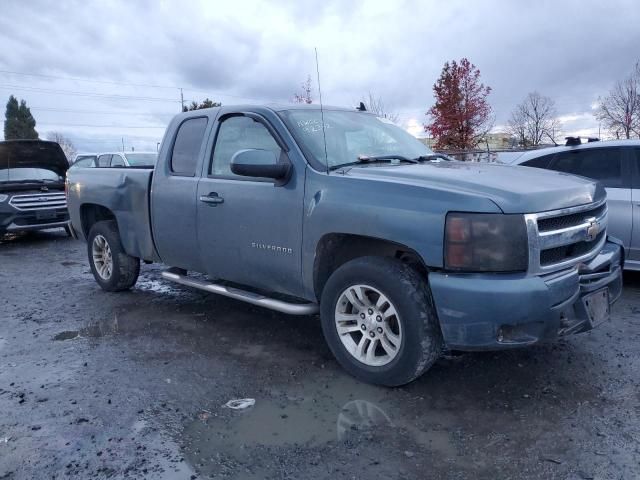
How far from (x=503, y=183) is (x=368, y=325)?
126cm

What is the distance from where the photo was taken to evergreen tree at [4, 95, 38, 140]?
172ft

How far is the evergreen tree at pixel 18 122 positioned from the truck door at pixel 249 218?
55553mm

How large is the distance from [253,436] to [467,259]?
1585 mm

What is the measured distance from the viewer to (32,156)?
11164 millimetres

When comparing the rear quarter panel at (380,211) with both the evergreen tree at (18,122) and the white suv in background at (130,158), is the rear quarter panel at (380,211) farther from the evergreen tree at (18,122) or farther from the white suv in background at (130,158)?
the evergreen tree at (18,122)

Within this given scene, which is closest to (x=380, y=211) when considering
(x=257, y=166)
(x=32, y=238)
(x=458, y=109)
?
(x=257, y=166)

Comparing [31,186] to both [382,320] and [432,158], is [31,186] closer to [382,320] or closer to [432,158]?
[432,158]

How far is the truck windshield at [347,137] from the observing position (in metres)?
4.06

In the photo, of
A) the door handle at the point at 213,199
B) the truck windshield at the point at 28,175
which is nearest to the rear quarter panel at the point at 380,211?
the door handle at the point at 213,199

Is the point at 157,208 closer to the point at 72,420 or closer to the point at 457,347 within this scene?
the point at 72,420

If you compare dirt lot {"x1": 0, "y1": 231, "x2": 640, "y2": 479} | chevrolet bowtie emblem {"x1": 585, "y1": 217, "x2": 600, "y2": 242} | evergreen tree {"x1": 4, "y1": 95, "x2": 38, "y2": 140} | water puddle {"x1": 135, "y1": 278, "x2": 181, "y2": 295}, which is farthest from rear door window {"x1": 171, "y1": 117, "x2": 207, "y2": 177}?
evergreen tree {"x1": 4, "y1": 95, "x2": 38, "y2": 140}

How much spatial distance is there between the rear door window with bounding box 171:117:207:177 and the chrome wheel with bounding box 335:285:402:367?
79.8 inches


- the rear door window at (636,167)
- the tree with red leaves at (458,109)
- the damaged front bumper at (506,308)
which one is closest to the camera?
the damaged front bumper at (506,308)

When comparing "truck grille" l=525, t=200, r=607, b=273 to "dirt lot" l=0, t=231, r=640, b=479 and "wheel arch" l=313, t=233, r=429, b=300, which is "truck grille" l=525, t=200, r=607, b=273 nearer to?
"wheel arch" l=313, t=233, r=429, b=300
